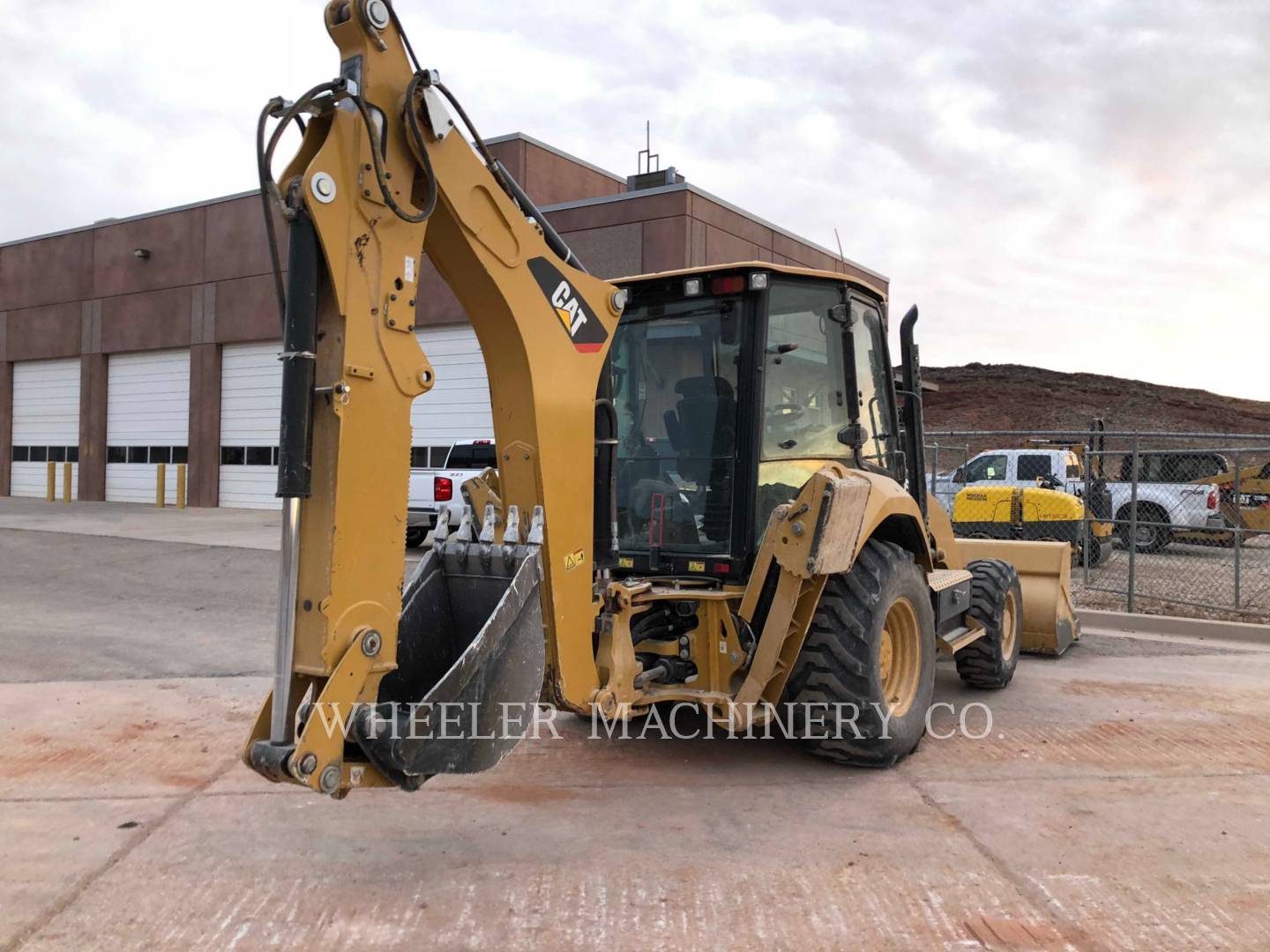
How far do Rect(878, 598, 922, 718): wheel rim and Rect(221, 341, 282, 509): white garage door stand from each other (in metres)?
18.7

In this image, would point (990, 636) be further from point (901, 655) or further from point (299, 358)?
point (299, 358)

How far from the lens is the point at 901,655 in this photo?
5.36m

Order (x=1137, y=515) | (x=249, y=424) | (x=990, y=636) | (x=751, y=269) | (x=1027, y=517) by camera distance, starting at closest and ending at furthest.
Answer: (x=751, y=269) < (x=990, y=636) < (x=1027, y=517) < (x=1137, y=515) < (x=249, y=424)

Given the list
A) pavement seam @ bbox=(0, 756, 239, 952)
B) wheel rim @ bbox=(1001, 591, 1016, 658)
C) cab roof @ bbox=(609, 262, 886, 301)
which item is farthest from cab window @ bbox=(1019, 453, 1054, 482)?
pavement seam @ bbox=(0, 756, 239, 952)

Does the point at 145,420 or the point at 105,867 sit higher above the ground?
the point at 145,420

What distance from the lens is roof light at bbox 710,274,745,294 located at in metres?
4.86

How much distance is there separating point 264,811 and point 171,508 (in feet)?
66.1

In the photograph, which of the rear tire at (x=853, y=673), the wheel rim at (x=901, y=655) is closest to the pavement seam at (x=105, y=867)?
the rear tire at (x=853, y=673)

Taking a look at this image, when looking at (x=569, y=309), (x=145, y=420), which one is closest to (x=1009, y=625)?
(x=569, y=309)

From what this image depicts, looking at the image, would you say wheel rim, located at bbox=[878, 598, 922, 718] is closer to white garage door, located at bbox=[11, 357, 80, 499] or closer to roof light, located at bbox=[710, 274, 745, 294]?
roof light, located at bbox=[710, 274, 745, 294]

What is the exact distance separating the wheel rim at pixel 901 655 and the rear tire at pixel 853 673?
18 centimetres

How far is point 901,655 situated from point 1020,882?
1789mm

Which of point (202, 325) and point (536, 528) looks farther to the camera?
point (202, 325)

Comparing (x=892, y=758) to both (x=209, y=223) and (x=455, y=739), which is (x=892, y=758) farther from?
(x=209, y=223)
